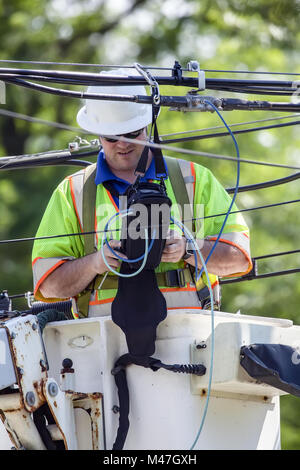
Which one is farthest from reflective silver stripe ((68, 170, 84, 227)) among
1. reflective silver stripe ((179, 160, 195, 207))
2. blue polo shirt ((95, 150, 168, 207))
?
reflective silver stripe ((179, 160, 195, 207))

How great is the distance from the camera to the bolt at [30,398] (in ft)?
16.4

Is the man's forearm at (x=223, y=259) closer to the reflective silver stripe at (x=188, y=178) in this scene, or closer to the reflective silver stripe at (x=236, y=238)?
the reflective silver stripe at (x=236, y=238)

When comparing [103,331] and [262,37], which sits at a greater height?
[262,37]

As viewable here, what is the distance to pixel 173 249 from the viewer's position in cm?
525

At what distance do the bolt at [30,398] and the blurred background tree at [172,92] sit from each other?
599 centimetres

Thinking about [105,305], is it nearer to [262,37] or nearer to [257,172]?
[257,172]

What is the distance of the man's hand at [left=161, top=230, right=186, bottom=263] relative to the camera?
5250mm

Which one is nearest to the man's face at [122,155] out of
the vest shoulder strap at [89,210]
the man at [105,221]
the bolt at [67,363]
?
the man at [105,221]

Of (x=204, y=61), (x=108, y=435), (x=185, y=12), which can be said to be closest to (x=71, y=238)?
(x=108, y=435)

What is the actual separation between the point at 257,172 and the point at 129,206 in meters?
7.51

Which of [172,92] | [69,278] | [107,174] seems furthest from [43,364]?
[172,92]

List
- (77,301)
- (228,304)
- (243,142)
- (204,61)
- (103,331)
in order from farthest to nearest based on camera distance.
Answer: (204,61) < (243,142) < (228,304) < (77,301) < (103,331)

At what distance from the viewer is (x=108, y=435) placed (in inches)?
207
